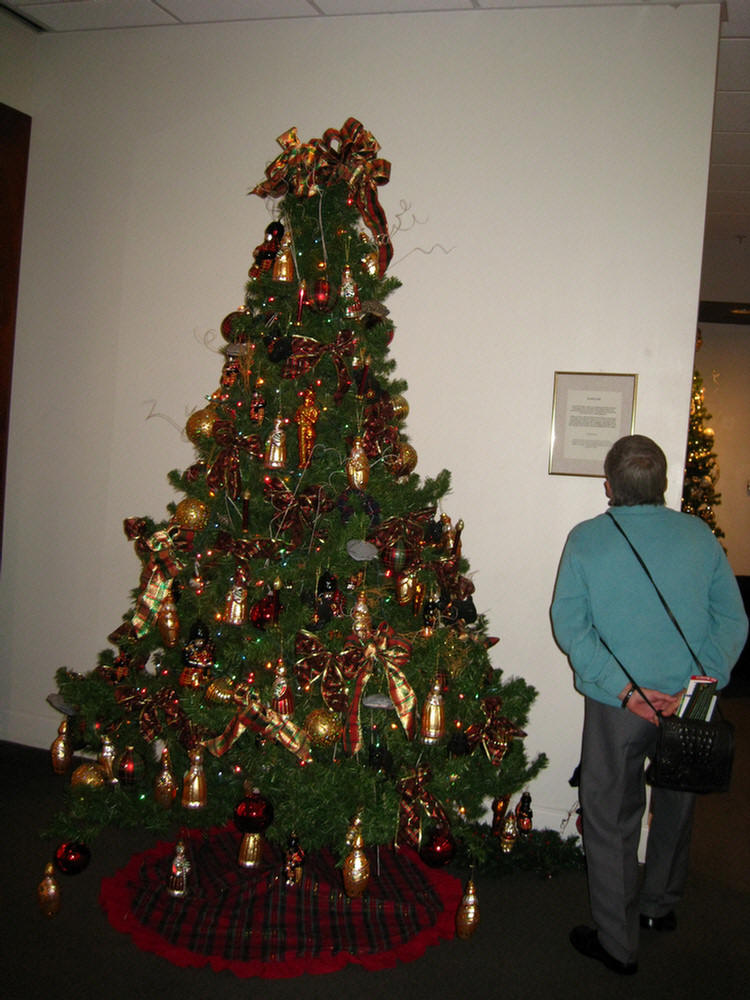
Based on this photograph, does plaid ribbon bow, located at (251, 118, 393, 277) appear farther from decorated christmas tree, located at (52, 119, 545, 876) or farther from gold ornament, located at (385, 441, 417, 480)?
gold ornament, located at (385, 441, 417, 480)

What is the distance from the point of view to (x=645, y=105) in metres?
2.76

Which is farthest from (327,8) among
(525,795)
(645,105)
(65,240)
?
(525,795)

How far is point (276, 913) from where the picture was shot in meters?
2.29

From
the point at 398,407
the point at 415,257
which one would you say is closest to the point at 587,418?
the point at 398,407

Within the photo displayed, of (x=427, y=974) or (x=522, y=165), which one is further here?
(x=522, y=165)

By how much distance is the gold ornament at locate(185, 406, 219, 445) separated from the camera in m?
2.43

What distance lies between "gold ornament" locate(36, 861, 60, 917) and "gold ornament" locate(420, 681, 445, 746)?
4.01 feet

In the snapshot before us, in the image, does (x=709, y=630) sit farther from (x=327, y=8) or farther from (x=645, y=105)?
(x=327, y=8)

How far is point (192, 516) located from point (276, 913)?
1286 millimetres

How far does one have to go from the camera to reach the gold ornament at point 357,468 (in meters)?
2.24

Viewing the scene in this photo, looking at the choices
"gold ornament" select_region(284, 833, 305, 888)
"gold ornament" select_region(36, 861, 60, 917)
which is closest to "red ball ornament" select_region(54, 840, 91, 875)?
"gold ornament" select_region(36, 861, 60, 917)

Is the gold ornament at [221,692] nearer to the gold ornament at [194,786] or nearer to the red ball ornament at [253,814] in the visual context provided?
the gold ornament at [194,786]

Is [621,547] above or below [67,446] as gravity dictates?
below

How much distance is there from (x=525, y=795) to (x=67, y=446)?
2.59 meters
